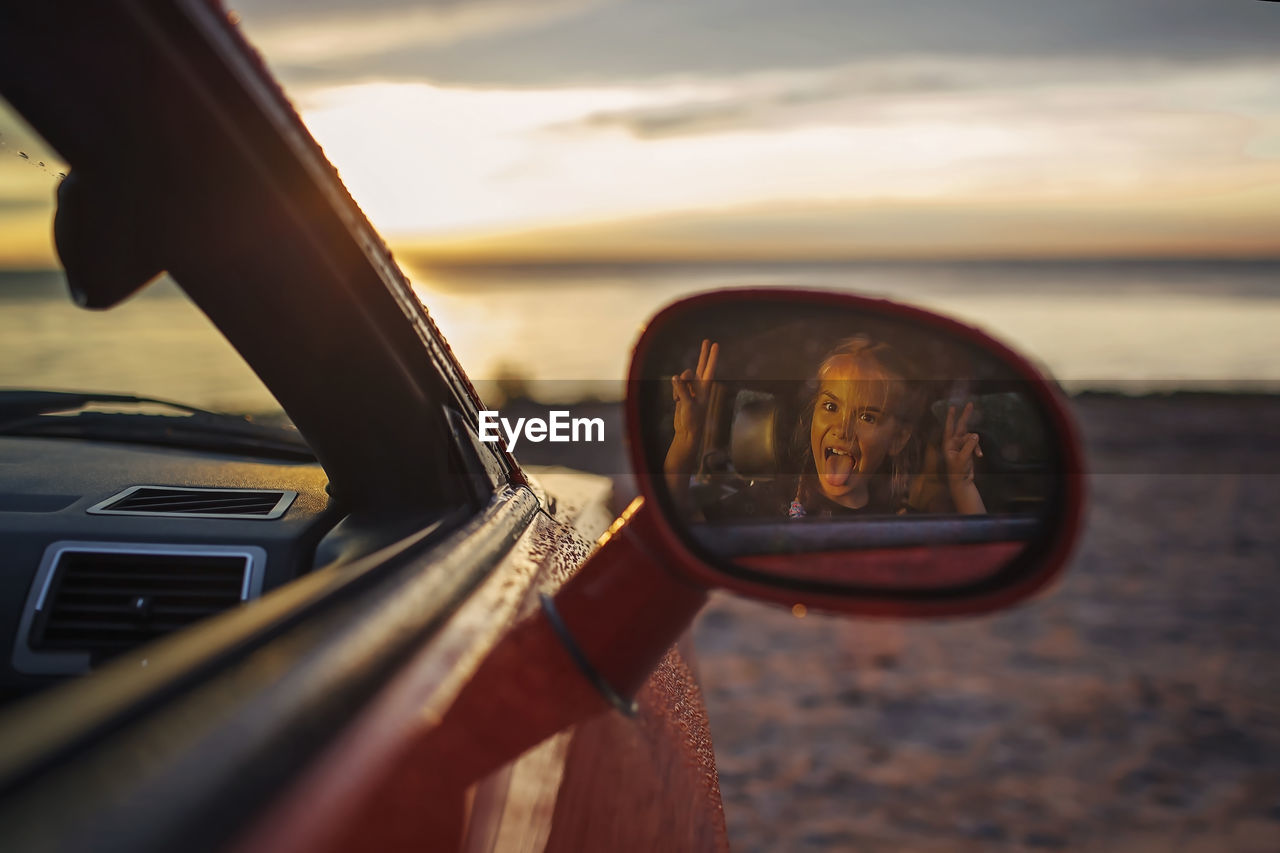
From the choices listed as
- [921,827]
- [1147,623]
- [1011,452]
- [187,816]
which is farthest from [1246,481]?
[187,816]

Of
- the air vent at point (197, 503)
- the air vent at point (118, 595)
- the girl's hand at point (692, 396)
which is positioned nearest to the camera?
the girl's hand at point (692, 396)

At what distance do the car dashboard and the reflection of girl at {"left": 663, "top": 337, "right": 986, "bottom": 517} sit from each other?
0.69 m

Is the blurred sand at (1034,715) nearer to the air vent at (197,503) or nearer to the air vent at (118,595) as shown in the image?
the air vent at (197,503)

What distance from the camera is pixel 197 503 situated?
Answer: 5.90 ft

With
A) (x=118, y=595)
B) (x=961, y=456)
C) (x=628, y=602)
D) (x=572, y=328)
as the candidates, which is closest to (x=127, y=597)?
(x=118, y=595)

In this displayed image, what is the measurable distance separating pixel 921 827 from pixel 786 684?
1.59 metres

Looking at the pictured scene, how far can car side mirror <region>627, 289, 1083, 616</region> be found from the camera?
1.21m

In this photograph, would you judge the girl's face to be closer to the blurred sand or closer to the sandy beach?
the sandy beach

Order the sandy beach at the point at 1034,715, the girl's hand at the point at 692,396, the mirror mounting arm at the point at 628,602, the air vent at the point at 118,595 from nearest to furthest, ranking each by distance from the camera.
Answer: the mirror mounting arm at the point at 628,602, the girl's hand at the point at 692,396, the air vent at the point at 118,595, the sandy beach at the point at 1034,715

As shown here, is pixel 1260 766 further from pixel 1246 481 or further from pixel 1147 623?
pixel 1246 481

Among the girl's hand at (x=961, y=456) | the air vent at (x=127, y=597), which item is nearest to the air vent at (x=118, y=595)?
the air vent at (x=127, y=597)

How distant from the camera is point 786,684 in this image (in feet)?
17.5

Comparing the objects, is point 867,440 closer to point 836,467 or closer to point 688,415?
point 836,467

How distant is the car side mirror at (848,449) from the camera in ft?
3.98
